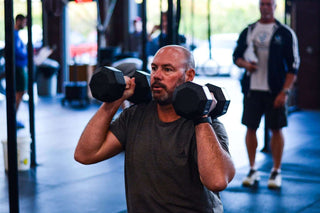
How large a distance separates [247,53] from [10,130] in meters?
1.70

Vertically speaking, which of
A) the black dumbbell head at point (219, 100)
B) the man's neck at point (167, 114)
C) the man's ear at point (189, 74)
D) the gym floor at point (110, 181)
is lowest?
the gym floor at point (110, 181)

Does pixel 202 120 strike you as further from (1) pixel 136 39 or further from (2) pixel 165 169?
(1) pixel 136 39

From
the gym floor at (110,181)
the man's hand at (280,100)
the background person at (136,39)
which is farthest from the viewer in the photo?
the background person at (136,39)

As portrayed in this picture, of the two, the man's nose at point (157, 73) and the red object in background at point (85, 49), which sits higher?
the man's nose at point (157, 73)

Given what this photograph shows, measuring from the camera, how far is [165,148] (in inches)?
69.4

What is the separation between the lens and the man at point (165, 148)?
1.65 metres

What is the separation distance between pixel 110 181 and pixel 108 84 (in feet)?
6.82

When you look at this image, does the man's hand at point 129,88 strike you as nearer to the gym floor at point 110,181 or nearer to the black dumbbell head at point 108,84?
the black dumbbell head at point 108,84

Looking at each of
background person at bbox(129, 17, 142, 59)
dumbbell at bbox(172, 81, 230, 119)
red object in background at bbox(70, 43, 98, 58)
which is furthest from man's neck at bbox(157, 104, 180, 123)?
red object in background at bbox(70, 43, 98, 58)

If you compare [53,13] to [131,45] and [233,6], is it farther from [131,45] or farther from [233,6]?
[233,6]

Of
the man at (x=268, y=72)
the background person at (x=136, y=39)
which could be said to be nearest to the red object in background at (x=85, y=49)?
the background person at (x=136, y=39)

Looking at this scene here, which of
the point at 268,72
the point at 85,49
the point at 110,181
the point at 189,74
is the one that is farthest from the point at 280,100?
the point at 85,49

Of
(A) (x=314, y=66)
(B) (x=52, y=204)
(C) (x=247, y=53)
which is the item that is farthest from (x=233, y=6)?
(B) (x=52, y=204)

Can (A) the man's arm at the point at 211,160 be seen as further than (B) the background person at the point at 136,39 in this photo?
No
